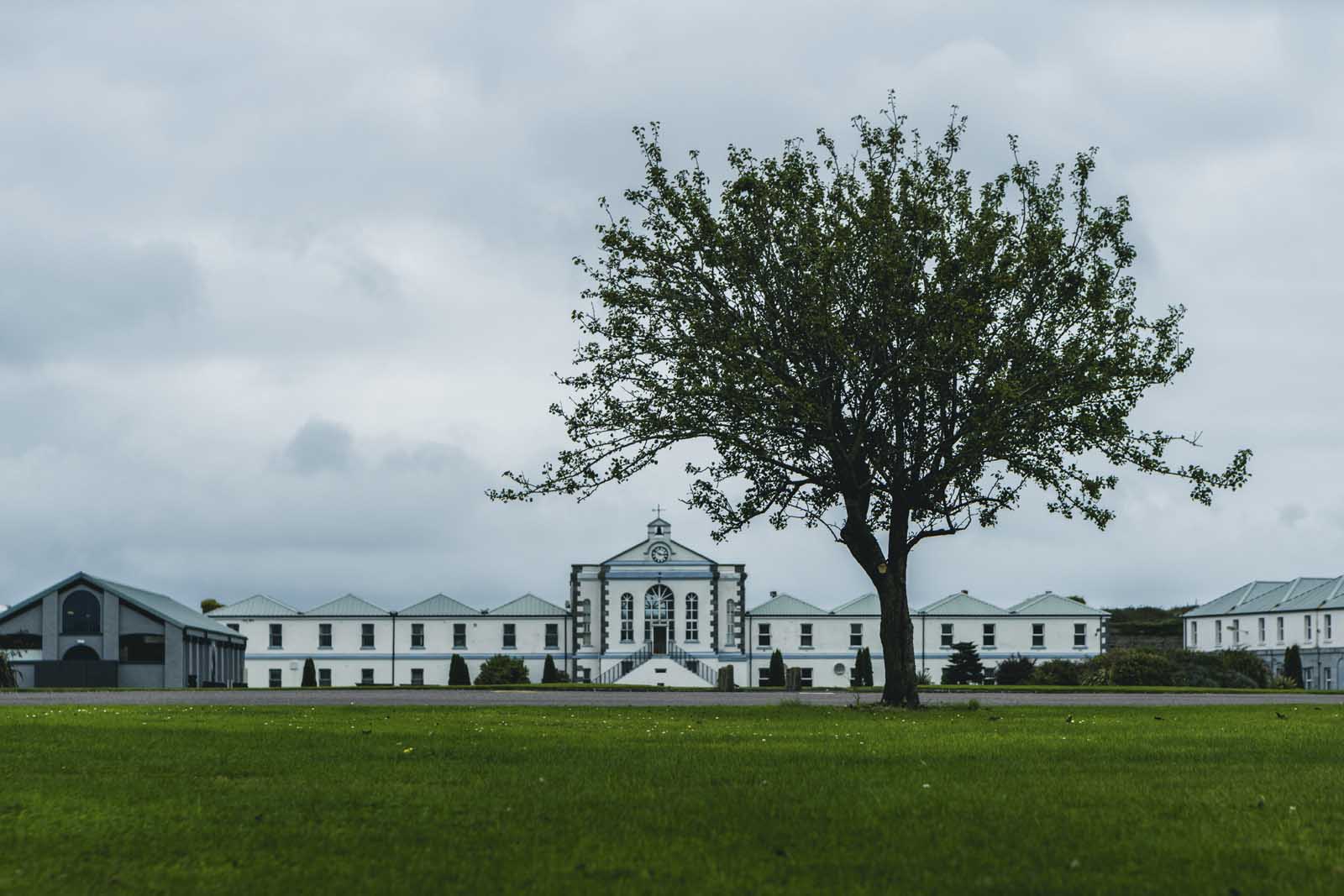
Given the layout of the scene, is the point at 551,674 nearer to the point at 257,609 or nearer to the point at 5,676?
the point at 257,609

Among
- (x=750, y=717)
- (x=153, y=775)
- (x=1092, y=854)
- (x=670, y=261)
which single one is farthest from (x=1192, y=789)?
(x=670, y=261)

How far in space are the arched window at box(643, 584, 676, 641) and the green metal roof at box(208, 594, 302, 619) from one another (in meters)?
23.4

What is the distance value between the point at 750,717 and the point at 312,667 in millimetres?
62570

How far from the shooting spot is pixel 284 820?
27.0 feet

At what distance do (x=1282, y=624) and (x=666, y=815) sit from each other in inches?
3272

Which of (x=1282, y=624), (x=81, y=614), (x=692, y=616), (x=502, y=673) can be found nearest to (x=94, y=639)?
(x=81, y=614)

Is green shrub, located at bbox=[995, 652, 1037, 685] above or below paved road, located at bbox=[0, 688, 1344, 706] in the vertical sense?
below

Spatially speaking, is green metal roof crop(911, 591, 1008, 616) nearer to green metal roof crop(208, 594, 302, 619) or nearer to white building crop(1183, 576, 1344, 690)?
white building crop(1183, 576, 1344, 690)

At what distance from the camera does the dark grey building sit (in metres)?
70.8

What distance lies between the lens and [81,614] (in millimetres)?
71938

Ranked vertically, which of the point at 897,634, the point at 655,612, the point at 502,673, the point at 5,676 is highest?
the point at 897,634

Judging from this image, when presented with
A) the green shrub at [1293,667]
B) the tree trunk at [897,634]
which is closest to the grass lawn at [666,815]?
the tree trunk at [897,634]

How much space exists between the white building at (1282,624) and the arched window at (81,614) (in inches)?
2294

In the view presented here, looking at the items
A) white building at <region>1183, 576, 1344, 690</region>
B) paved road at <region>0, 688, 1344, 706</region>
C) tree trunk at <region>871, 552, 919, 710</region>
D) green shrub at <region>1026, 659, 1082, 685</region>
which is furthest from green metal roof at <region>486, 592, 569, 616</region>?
tree trunk at <region>871, 552, 919, 710</region>
